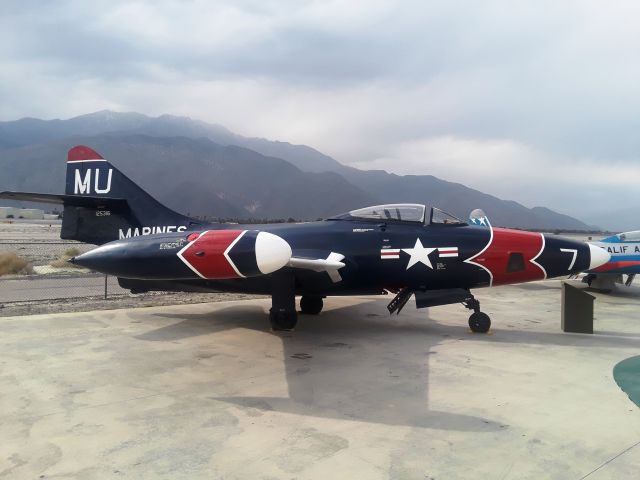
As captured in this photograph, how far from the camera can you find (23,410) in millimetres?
4918

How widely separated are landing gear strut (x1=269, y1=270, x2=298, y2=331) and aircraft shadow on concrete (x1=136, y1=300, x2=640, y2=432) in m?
0.28

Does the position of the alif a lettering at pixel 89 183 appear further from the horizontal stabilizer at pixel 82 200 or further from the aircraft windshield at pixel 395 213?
the aircraft windshield at pixel 395 213

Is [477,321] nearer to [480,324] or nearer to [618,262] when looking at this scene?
[480,324]

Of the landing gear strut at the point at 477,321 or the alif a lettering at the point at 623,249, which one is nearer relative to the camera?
the landing gear strut at the point at 477,321

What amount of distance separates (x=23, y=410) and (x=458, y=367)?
5363 millimetres

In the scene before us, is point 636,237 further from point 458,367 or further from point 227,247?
point 227,247

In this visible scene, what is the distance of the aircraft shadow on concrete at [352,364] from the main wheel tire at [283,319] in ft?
0.47

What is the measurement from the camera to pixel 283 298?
851 centimetres

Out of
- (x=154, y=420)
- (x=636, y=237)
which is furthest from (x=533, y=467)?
(x=636, y=237)

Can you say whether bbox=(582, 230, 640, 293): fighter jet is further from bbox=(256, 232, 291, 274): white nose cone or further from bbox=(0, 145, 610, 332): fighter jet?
bbox=(256, 232, 291, 274): white nose cone

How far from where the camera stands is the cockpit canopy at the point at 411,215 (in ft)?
29.6

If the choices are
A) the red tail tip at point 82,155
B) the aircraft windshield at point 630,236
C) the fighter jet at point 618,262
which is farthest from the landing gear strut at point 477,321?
the red tail tip at point 82,155

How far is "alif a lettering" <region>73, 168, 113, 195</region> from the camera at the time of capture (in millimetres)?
10961

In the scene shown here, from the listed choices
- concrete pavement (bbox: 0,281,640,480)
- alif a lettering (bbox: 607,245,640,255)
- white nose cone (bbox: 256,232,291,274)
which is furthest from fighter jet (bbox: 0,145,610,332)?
alif a lettering (bbox: 607,245,640,255)
